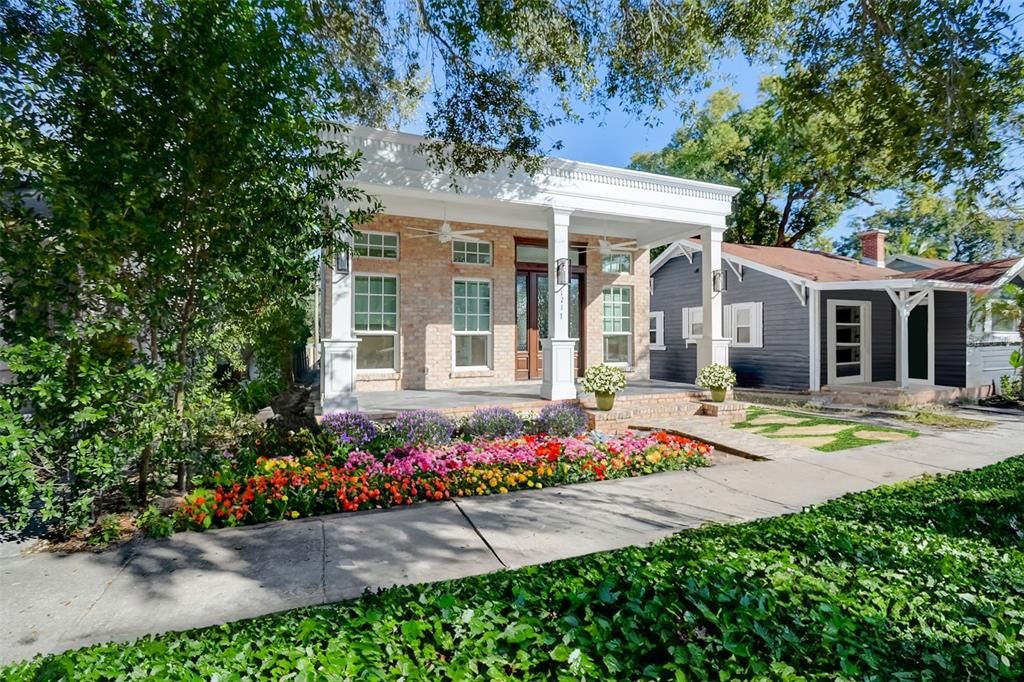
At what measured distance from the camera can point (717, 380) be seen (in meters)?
9.81

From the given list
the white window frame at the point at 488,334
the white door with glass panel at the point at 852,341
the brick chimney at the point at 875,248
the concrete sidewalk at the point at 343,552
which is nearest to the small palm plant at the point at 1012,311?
the white door with glass panel at the point at 852,341

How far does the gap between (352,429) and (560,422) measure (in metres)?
2.99

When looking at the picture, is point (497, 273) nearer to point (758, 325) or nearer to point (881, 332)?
point (758, 325)

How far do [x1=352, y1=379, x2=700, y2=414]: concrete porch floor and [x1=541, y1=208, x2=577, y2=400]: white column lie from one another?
304 mm

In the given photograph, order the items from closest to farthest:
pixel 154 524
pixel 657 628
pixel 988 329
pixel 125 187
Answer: pixel 657 628 < pixel 125 187 < pixel 154 524 < pixel 988 329

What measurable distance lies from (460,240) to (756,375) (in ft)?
29.5

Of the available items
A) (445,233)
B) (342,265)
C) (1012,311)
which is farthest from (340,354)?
(1012,311)

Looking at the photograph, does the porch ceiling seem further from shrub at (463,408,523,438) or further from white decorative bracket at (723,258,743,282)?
white decorative bracket at (723,258,743,282)

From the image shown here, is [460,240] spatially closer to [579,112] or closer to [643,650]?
[579,112]

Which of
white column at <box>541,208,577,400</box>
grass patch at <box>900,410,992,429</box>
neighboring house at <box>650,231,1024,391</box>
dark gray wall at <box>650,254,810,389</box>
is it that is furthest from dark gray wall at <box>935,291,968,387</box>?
white column at <box>541,208,577,400</box>

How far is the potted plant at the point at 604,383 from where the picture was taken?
8359 millimetres

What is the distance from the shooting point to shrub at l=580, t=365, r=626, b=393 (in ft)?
27.4

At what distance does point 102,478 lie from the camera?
396 centimetres

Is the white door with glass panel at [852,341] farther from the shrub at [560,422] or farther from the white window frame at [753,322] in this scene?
the shrub at [560,422]
